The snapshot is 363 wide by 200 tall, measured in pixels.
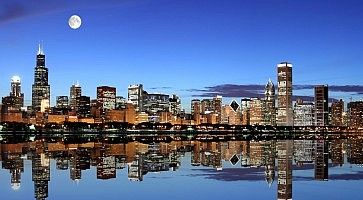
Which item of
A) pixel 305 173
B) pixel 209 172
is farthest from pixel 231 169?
pixel 305 173

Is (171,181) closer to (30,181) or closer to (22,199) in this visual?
(30,181)

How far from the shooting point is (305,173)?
122 feet

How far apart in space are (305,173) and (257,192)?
10.4m

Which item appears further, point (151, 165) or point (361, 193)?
point (151, 165)

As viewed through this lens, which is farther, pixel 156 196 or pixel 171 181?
pixel 171 181

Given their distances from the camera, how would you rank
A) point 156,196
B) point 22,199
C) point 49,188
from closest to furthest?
1. point 22,199
2. point 156,196
3. point 49,188

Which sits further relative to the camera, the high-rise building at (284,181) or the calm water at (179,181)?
the calm water at (179,181)

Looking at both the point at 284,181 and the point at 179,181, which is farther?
the point at 179,181

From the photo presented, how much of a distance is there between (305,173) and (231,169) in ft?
18.3

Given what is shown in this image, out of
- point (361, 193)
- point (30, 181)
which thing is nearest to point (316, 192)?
point (361, 193)

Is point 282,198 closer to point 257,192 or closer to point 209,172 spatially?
point 257,192

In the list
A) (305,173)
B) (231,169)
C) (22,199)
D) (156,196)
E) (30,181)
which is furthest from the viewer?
(231,169)

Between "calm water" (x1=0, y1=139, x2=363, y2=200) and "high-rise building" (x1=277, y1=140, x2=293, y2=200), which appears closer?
"high-rise building" (x1=277, y1=140, x2=293, y2=200)

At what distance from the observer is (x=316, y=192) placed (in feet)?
89.9
